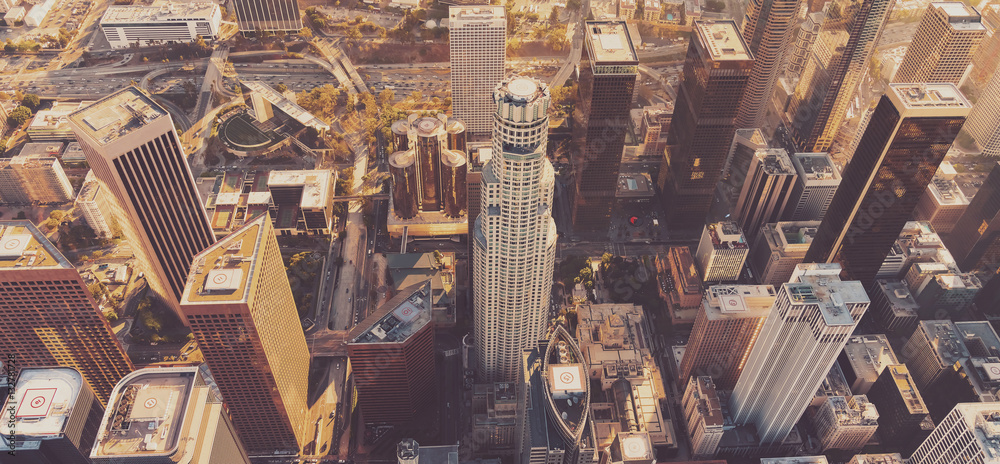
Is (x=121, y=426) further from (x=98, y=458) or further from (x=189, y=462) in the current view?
(x=189, y=462)

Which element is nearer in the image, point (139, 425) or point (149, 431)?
point (149, 431)

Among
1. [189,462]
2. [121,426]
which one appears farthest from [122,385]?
[189,462]

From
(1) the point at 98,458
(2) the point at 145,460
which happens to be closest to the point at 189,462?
(2) the point at 145,460

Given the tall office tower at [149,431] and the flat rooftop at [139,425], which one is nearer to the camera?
the tall office tower at [149,431]

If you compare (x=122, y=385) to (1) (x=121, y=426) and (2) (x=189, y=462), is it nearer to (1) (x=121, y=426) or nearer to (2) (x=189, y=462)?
(1) (x=121, y=426)

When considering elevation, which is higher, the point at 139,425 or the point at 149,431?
the point at 139,425

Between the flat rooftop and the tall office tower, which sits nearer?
the tall office tower
